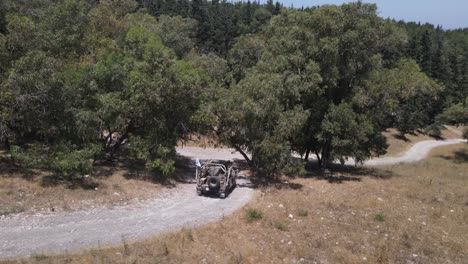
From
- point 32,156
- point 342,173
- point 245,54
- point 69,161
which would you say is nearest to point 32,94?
point 32,156

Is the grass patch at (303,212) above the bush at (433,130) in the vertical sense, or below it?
above

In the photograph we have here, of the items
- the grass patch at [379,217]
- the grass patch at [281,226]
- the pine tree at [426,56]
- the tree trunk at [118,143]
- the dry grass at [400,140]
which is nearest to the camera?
the grass patch at [281,226]

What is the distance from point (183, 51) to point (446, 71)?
5642 centimetres

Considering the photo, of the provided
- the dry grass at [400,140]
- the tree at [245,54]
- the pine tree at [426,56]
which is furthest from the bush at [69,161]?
the pine tree at [426,56]

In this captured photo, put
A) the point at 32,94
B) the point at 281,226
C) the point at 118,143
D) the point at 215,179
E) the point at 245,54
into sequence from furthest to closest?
the point at 245,54, the point at 118,143, the point at 215,179, the point at 32,94, the point at 281,226

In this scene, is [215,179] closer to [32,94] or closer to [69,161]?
[69,161]

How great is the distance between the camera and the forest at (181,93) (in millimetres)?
21047

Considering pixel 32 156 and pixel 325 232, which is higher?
pixel 32 156

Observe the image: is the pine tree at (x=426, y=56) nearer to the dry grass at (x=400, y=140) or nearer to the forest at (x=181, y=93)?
the dry grass at (x=400, y=140)

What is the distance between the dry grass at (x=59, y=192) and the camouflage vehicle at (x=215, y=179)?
239 centimetres

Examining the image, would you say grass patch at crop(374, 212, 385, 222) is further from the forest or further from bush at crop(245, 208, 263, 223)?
the forest

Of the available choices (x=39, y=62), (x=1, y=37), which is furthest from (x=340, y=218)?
(x=1, y=37)

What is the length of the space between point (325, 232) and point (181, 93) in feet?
35.4

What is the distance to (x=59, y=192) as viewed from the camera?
63.4 feet
